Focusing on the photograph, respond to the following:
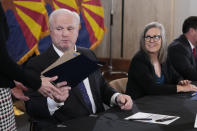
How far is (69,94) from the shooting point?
2.11 m

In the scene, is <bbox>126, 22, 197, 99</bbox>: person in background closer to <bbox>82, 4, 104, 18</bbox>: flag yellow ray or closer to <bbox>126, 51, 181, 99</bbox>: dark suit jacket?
<bbox>126, 51, 181, 99</bbox>: dark suit jacket

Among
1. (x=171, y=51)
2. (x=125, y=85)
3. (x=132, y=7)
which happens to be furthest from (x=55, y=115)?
(x=132, y=7)

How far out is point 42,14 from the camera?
15.0 ft

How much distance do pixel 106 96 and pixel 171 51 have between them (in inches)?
70.3

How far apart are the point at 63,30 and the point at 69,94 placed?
44 cm

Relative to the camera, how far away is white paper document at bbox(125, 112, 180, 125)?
172 cm

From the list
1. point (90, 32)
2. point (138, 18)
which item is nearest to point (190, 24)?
point (90, 32)

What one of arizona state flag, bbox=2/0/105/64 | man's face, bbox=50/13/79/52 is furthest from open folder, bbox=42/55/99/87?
arizona state flag, bbox=2/0/105/64

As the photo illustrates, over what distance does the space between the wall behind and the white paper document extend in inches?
183

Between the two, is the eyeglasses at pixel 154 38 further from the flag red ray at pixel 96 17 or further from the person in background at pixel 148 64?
the flag red ray at pixel 96 17

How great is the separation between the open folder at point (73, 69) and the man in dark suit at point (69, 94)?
34cm

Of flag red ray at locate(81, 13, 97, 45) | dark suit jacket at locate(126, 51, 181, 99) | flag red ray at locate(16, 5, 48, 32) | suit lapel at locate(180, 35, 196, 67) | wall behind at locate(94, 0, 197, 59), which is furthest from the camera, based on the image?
wall behind at locate(94, 0, 197, 59)

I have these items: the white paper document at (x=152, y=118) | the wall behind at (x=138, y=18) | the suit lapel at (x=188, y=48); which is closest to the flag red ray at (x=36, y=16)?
the suit lapel at (x=188, y=48)

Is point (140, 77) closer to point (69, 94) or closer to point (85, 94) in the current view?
point (85, 94)
